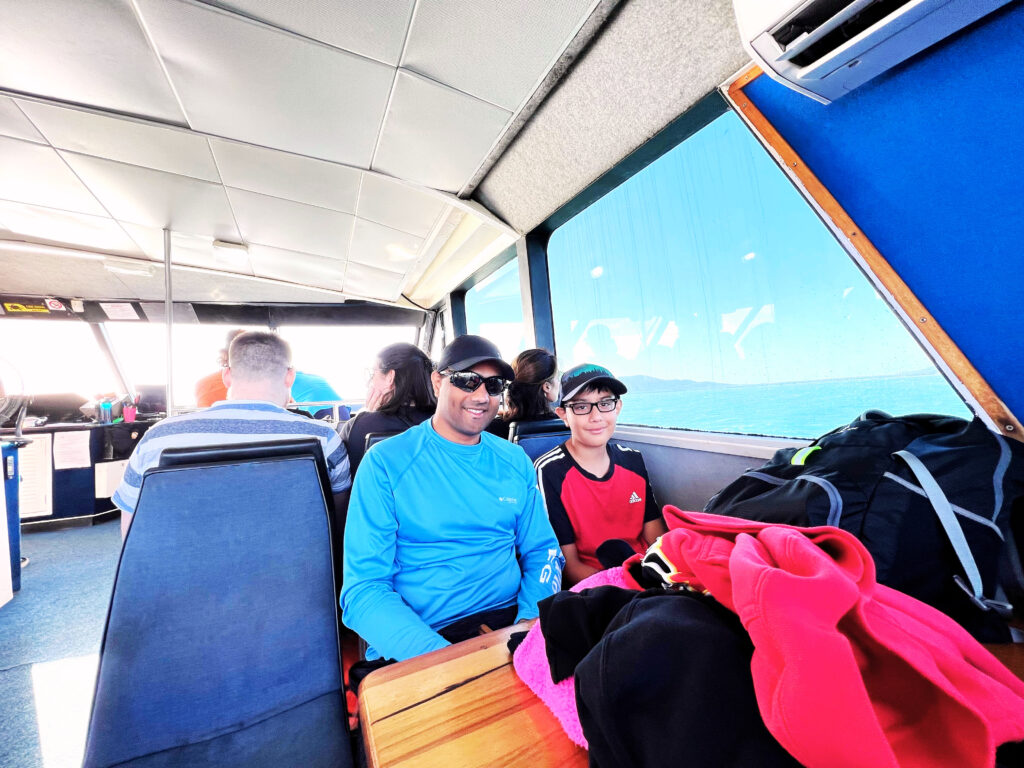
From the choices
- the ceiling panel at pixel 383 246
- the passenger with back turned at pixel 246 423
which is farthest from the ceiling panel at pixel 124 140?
the passenger with back turned at pixel 246 423

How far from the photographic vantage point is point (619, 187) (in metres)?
2.51

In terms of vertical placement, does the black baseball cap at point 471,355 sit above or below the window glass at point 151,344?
below

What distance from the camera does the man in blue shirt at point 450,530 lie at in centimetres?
112

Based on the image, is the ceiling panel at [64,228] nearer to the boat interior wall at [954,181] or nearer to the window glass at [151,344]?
the window glass at [151,344]

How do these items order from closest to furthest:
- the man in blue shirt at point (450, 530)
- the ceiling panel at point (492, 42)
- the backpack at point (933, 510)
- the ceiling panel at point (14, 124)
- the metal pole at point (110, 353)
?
the backpack at point (933, 510), the man in blue shirt at point (450, 530), the ceiling panel at point (492, 42), the ceiling panel at point (14, 124), the metal pole at point (110, 353)

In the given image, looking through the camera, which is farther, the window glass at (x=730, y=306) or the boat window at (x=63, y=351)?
the boat window at (x=63, y=351)

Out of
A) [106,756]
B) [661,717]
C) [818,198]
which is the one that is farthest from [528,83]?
[106,756]

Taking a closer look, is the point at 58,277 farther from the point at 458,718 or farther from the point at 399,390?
the point at 458,718

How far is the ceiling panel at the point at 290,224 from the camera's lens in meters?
3.33

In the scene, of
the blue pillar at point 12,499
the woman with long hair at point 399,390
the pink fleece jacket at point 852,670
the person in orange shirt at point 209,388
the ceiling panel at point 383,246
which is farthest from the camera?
the ceiling panel at point 383,246

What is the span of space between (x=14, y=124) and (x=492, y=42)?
2.97 metres

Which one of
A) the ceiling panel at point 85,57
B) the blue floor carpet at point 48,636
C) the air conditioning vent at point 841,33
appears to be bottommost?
the blue floor carpet at point 48,636

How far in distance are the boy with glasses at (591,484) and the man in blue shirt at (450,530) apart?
0.80 ft

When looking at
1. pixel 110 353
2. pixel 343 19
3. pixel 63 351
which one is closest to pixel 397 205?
pixel 343 19
